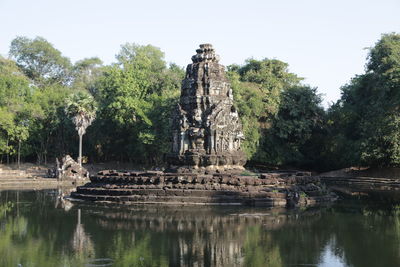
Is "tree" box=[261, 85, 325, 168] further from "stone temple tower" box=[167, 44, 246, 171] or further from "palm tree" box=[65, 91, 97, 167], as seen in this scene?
"stone temple tower" box=[167, 44, 246, 171]

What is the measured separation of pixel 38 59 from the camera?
232ft

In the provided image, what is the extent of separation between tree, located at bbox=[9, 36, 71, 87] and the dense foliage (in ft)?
45.7

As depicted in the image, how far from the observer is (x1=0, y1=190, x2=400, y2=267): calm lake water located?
1262 centimetres

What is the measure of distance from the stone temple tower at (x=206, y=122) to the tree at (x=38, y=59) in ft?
152

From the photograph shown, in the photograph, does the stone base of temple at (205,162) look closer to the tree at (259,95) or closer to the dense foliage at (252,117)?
the dense foliage at (252,117)

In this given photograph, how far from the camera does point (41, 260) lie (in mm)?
12414

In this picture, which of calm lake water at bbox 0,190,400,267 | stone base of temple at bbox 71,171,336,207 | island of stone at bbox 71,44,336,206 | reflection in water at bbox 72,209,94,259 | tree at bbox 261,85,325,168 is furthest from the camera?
tree at bbox 261,85,325,168

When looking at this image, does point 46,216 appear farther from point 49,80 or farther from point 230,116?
point 49,80

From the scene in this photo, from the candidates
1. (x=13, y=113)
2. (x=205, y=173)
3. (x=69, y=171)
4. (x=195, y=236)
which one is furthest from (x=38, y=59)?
(x=195, y=236)

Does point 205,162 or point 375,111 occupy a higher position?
point 375,111

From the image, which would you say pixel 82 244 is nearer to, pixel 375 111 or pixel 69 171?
pixel 69 171

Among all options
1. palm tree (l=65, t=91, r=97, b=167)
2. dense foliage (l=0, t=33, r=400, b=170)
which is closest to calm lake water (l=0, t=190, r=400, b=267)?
dense foliage (l=0, t=33, r=400, b=170)

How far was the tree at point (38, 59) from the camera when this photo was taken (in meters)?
70.1

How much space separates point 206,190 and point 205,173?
2.16 m
